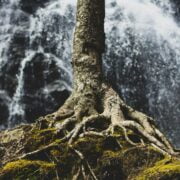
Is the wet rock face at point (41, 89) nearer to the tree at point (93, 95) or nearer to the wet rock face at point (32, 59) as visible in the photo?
the wet rock face at point (32, 59)

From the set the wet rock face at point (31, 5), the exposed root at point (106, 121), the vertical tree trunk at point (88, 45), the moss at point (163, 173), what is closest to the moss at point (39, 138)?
the exposed root at point (106, 121)

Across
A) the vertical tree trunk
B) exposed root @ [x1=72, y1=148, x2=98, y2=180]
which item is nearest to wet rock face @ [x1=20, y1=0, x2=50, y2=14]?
the vertical tree trunk

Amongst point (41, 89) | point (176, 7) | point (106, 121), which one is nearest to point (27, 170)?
point (106, 121)

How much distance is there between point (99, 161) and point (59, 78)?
12501 millimetres

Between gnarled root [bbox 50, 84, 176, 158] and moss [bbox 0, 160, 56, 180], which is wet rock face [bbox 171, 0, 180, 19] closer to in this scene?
gnarled root [bbox 50, 84, 176, 158]

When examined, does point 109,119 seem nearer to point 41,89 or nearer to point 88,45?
point 88,45

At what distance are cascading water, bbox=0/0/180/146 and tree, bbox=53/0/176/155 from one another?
9285 mm

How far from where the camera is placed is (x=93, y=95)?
6980mm

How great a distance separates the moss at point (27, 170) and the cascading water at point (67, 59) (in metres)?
11.5

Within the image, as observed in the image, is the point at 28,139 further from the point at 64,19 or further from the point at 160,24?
the point at 160,24

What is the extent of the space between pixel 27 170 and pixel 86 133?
108 centimetres

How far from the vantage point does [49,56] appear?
18.0 m

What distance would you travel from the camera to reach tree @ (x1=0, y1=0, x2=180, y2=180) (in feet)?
16.3

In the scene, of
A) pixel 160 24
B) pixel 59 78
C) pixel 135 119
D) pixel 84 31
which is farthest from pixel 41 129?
pixel 160 24
